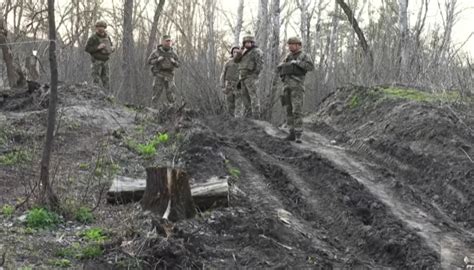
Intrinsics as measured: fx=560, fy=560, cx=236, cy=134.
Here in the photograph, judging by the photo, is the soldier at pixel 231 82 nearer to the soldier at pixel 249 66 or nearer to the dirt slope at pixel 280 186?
the soldier at pixel 249 66

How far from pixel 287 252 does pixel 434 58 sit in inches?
413

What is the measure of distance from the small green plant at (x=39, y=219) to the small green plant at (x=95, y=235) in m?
0.41

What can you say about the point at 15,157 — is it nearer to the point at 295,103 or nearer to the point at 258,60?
the point at 295,103

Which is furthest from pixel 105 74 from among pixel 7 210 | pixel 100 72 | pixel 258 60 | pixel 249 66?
pixel 7 210

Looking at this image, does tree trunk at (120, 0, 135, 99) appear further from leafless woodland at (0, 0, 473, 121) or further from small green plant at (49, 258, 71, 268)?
Answer: small green plant at (49, 258, 71, 268)

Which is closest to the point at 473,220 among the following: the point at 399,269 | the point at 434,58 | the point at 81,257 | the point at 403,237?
the point at 403,237

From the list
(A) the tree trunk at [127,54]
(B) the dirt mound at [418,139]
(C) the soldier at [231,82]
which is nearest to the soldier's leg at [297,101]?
(B) the dirt mound at [418,139]

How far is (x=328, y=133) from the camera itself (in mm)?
12469

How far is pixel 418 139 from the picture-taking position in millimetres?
9234

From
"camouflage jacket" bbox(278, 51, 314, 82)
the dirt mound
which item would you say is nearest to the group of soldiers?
"camouflage jacket" bbox(278, 51, 314, 82)

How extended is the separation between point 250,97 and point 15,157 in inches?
263

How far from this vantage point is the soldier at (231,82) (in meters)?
13.9

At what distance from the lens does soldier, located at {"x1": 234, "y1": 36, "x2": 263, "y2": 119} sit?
12719mm

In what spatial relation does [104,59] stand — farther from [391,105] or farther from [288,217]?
[288,217]
